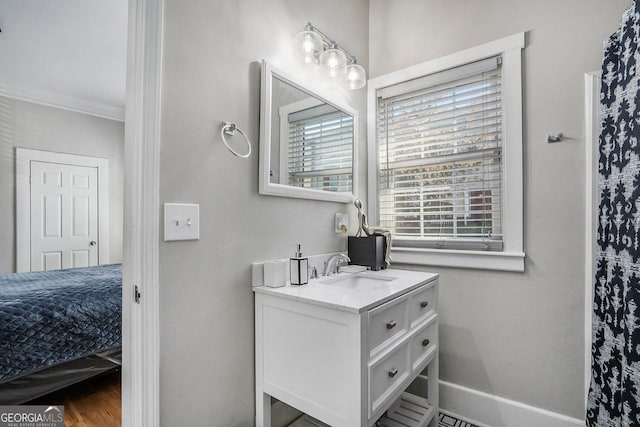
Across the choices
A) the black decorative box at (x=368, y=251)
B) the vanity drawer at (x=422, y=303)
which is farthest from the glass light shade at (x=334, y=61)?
the vanity drawer at (x=422, y=303)

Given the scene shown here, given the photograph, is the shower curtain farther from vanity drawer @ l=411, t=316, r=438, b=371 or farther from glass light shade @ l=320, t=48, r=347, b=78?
glass light shade @ l=320, t=48, r=347, b=78

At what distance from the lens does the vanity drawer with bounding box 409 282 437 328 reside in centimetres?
139

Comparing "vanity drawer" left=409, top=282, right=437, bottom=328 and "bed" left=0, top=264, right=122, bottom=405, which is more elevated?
"vanity drawer" left=409, top=282, right=437, bottom=328

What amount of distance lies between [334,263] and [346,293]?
480 mm

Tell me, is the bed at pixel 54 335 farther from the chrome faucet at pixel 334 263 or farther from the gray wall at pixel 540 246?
the gray wall at pixel 540 246

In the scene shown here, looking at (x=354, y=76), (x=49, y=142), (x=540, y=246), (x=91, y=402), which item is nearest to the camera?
(x=540, y=246)

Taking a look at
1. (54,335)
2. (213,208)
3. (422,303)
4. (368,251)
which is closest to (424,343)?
(422,303)

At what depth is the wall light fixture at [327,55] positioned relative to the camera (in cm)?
154

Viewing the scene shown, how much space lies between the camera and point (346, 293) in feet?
3.99

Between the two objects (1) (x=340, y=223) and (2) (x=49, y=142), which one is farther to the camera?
(2) (x=49, y=142)

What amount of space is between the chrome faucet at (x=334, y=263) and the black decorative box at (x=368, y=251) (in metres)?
0.05

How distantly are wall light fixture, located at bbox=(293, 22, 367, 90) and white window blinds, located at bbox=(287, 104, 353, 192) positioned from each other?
0.19m

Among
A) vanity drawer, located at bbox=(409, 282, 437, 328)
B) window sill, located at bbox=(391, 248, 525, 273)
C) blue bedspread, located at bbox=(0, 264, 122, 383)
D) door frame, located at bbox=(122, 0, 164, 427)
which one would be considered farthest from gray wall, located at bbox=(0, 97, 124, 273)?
vanity drawer, located at bbox=(409, 282, 437, 328)

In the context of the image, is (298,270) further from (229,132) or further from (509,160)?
(509,160)
